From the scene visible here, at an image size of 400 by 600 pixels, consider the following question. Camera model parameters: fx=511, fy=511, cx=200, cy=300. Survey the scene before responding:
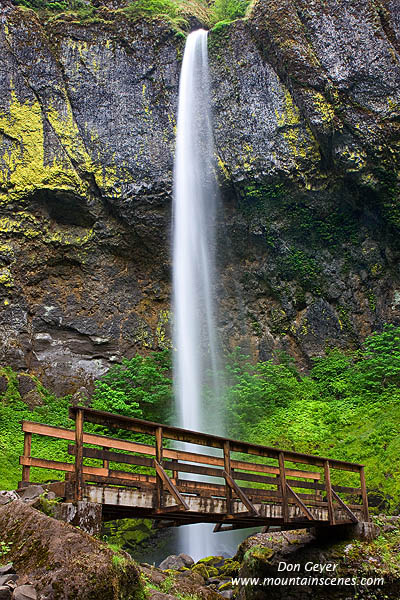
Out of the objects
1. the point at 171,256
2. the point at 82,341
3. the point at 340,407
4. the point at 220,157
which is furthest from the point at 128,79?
the point at 340,407

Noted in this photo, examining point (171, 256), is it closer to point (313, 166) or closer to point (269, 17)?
point (313, 166)

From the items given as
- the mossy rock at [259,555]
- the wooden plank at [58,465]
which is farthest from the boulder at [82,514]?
the mossy rock at [259,555]

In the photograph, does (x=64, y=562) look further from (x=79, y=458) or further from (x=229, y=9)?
(x=229, y=9)

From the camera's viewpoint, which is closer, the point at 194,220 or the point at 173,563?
the point at 173,563

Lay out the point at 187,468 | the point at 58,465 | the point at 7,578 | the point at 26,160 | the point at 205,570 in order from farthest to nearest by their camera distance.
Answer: the point at 26,160, the point at 205,570, the point at 187,468, the point at 58,465, the point at 7,578

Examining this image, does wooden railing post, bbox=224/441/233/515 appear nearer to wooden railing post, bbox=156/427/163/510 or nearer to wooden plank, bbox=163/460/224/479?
wooden plank, bbox=163/460/224/479

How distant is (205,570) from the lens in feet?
31.9

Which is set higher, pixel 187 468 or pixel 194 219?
pixel 194 219

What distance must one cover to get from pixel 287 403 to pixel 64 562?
12.7m

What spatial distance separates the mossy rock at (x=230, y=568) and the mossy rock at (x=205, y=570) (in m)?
0.14

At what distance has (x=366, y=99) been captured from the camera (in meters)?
17.3

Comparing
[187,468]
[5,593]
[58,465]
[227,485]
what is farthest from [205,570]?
[5,593]

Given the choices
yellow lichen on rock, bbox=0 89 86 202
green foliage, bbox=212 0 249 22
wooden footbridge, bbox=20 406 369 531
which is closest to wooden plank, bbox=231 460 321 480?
wooden footbridge, bbox=20 406 369 531

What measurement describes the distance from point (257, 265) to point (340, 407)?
6.69 m
